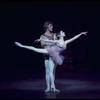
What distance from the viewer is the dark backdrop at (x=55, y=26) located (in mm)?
9672

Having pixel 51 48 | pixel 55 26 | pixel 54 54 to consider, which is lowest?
pixel 54 54

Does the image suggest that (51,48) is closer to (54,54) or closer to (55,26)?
(54,54)

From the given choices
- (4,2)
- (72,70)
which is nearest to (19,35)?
(4,2)

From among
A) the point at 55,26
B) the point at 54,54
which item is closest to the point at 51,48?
the point at 54,54

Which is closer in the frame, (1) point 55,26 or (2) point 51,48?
(2) point 51,48

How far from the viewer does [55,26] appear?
384 inches

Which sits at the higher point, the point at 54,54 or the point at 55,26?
the point at 55,26

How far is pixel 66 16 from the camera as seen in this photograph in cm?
962

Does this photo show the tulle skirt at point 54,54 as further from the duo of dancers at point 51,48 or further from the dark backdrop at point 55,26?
the dark backdrop at point 55,26

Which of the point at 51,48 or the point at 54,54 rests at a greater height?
the point at 51,48

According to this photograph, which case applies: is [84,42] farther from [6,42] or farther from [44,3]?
[6,42]

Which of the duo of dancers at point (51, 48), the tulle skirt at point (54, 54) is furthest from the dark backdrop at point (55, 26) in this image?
the tulle skirt at point (54, 54)

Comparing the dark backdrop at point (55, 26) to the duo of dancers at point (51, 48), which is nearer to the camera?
the duo of dancers at point (51, 48)

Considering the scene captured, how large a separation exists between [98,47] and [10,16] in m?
3.23
